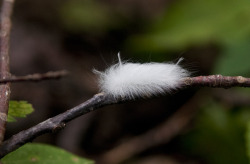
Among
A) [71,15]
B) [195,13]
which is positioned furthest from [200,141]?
[71,15]

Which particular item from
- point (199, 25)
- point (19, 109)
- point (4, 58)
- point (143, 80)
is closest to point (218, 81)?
point (143, 80)

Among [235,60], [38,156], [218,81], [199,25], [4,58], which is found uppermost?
[199,25]

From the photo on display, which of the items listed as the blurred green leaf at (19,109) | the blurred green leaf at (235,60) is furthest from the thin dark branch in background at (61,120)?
the blurred green leaf at (235,60)

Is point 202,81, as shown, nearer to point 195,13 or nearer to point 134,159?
point 134,159

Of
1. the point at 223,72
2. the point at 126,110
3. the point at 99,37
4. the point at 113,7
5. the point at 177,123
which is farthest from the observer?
the point at 113,7

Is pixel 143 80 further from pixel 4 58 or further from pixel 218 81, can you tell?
pixel 4 58

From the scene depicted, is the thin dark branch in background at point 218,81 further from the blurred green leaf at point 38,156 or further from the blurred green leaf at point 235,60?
the blurred green leaf at point 235,60
